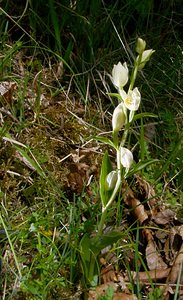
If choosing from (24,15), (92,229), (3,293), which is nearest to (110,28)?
(24,15)

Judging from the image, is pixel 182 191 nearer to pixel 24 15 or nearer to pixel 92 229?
pixel 92 229

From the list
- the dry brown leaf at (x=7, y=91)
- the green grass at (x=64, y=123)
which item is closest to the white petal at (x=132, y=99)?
the green grass at (x=64, y=123)

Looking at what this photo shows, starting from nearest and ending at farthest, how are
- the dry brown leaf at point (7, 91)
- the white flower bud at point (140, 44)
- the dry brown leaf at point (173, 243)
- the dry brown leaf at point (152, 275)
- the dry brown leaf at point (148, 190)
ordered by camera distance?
the white flower bud at point (140, 44), the dry brown leaf at point (152, 275), the dry brown leaf at point (173, 243), the dry brown leaf at point (148, 190), the dry brown leaf at point (7, 91)

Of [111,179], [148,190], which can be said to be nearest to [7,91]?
[148,190]

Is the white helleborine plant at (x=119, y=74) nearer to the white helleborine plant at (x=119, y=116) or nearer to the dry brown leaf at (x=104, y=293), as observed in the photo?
the white helleborine plant at (x=119, y=116)

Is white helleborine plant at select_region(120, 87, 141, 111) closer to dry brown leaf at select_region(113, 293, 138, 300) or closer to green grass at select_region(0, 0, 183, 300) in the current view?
green grass at select_region(0, 0, 183, 300)

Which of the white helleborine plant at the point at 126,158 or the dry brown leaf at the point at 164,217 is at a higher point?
the white helleborine plant at the point at 126,158

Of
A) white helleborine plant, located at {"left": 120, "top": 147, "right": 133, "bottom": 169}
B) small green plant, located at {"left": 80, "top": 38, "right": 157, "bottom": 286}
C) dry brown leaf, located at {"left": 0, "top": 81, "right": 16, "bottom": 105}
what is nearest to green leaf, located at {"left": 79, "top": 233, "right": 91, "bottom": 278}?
small green plant, located at {"left": 80, "top": 38, "right": 157, "bottom": 286}
